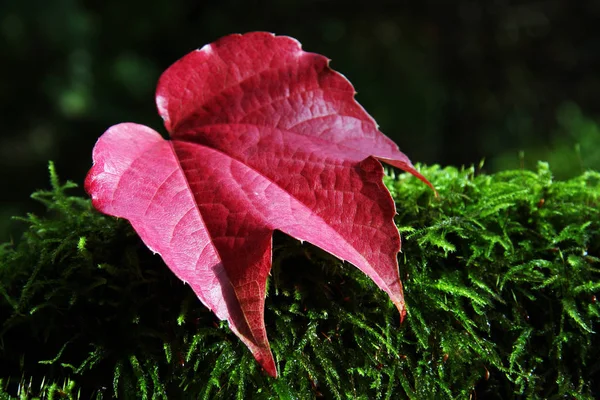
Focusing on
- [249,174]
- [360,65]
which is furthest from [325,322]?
[360,65]

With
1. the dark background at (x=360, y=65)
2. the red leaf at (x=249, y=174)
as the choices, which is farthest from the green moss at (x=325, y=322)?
the dark background at (x=360, y=65)

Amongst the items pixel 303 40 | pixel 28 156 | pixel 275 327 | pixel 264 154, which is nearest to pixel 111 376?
pixel 275 327

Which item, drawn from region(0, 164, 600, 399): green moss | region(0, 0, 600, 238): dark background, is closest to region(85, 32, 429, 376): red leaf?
region(0, 164, 600, 399): green moss

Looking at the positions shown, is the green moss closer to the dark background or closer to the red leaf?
the red leaf

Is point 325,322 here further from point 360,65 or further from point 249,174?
point 360,65

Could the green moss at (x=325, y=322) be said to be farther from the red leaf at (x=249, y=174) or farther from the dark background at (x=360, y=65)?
the dark background at (x=360, y=65)

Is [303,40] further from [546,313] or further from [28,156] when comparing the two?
[546,313]

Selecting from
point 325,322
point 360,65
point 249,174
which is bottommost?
point 325,322
